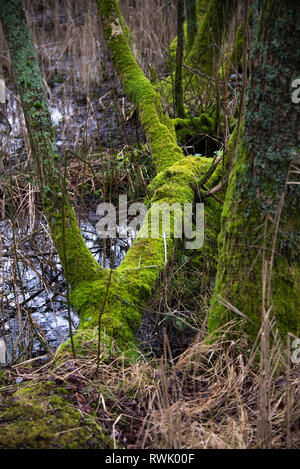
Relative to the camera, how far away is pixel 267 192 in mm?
1526

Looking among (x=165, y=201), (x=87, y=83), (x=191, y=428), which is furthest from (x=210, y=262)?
(x=87, y=83)

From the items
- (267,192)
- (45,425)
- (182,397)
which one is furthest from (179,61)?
(45,425)

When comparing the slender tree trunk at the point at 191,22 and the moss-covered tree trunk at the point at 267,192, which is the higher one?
the slender tree trunk at the point at 191,22

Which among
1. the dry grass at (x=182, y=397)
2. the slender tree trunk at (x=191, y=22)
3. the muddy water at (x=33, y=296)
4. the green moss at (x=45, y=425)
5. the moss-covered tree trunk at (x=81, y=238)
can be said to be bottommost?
the muddy water at (x=33, y=296)

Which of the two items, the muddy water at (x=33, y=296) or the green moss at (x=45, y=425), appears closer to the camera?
the green moss at (x=45, y=425)

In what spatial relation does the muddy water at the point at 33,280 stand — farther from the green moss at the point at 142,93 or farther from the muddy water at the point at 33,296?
the green moss at the point at 142,93

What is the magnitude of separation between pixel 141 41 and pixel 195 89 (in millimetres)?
1697

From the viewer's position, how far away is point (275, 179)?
1.50 m

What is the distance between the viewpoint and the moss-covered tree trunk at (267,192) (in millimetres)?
1375

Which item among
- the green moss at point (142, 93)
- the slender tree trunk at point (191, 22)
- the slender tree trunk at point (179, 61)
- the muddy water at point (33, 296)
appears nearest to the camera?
the muddy water at point (33, 296)

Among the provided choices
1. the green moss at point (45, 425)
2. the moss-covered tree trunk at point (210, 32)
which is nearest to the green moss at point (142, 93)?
the moss-covered tree trunk at point (210, 32)

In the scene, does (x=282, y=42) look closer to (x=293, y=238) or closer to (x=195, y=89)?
(x=293, y=238)

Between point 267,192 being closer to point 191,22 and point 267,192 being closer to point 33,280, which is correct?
point 33,280

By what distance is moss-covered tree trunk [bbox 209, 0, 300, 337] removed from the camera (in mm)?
1375
